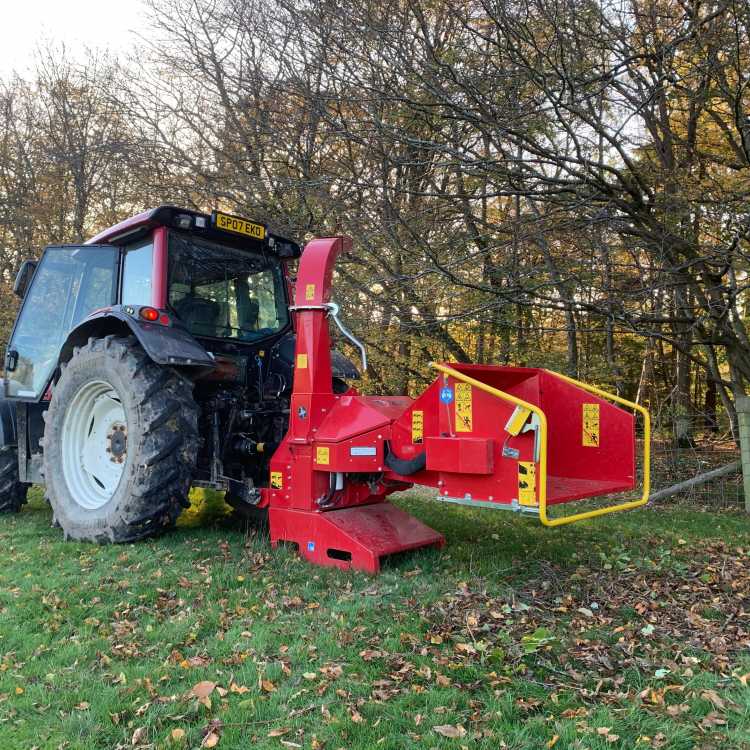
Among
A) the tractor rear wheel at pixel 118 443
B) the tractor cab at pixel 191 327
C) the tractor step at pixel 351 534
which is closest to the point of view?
the tractor step at pixel 351 534

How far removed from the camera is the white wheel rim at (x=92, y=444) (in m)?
5.06

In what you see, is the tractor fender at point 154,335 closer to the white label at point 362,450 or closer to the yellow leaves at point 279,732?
the white label at point 362,450

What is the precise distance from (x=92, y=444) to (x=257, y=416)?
1.32 m

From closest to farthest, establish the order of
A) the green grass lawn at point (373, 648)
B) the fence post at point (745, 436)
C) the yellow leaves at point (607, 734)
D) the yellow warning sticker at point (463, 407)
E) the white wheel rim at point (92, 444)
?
1. the yellow leaves at point (607, 734)
2. the green grass lawn at point (373, 648)
3. the yellow warning sticker at point (463, 407)
4. the white wheel rim at point (92, 444)
5. the fence post at point (745, 436)

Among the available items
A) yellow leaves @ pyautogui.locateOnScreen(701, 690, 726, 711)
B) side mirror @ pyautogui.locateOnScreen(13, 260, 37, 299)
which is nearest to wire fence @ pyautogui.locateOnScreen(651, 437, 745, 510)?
yellow leaves @ pyautogui.locateOnScreen(701, 690, 726, 711)

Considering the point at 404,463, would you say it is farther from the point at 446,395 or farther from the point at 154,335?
the point at 154,335

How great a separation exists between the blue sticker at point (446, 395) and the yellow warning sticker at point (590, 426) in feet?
3.17

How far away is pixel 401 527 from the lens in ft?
15.0

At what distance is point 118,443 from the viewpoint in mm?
4957

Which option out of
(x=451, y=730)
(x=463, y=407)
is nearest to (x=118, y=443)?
(x=463, y=407)

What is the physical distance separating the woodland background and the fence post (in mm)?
885

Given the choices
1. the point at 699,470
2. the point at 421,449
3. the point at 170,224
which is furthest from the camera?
the point at 699,470

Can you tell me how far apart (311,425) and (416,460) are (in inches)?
32.1

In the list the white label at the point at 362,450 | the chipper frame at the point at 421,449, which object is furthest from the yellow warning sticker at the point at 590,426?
the white label at the point at 362,450
